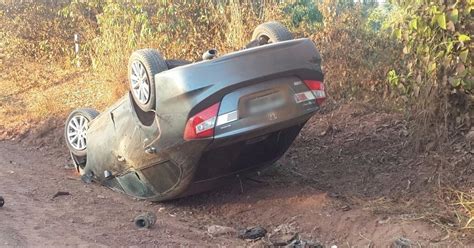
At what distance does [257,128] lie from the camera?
505cm

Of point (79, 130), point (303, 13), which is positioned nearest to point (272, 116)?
point (79, 130)

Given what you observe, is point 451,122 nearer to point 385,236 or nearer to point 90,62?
point 385,236

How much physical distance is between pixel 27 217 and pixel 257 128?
2.20m

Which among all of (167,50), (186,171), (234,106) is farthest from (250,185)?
(167,50)

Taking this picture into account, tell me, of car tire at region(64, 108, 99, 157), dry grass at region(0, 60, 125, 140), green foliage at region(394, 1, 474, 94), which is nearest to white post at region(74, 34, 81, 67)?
dry grass at region(0, 60, 125, 140)

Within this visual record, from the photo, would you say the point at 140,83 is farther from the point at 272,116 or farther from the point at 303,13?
the point at 303,13

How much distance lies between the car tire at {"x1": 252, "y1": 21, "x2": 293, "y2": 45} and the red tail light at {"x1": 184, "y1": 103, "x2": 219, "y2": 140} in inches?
45.3

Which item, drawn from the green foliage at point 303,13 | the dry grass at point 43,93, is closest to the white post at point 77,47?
the dry grass at point 43,93

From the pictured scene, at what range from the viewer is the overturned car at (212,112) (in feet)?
16.1

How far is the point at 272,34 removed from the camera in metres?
5.68

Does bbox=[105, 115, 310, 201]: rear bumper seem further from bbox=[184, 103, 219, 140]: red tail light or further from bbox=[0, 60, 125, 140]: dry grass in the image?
bbox=[0, 60, 125, 140]: dry grass

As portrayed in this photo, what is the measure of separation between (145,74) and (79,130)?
2.55 metres

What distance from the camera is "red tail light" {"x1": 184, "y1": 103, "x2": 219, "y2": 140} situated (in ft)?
16.0

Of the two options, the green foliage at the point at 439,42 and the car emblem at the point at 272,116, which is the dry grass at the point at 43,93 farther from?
the car emblem at the point at 272,116
